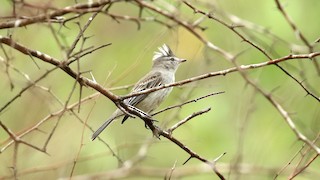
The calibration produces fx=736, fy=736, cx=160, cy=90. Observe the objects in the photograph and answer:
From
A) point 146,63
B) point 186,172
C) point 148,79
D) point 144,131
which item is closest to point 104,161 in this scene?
point 144,131

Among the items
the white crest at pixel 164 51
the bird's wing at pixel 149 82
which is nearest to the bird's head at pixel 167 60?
the white crest at pixel 164 51

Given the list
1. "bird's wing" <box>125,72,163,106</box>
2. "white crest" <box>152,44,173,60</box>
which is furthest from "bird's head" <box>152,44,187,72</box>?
"bird's wing" <box>125,72,163,106</box>

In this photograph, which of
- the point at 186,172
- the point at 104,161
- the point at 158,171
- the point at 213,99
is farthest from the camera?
the point at 213,99

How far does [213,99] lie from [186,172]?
4.85 metres

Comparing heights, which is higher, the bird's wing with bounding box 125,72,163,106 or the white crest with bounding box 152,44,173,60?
the white crest with bounding box 152,44,173,60

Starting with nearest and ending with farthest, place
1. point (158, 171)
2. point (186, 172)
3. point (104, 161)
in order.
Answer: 1. point (158, 171)
2. point (186, 172)
3. point (104, 161)

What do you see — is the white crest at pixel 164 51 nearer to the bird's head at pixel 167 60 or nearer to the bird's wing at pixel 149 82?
the bird's head at pixel 167 60

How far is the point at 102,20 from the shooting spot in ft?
33.5

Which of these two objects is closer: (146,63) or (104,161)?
(104,161)

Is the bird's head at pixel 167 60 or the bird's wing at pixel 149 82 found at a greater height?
the bird's head at pixel 167 60

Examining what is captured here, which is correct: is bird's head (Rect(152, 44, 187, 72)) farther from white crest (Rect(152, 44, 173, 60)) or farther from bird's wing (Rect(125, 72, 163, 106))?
bird's wing (Rect(125, 72, 163, 106))

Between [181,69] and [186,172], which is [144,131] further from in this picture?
[186,172]

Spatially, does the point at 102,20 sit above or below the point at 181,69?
above

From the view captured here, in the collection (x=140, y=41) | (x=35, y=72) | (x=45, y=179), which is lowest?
(x=45, y=179)
